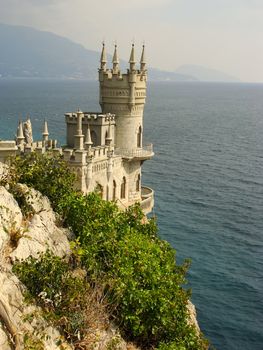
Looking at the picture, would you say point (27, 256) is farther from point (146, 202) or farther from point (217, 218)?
point (217, 218)

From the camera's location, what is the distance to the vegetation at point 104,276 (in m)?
21.2

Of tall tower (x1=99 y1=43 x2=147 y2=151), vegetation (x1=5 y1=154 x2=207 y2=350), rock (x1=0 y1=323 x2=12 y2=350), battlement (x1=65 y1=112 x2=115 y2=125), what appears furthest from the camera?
tall tower (x1=99 y1=43 x2=147 y2=151)

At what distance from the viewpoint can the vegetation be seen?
2120 centimetres

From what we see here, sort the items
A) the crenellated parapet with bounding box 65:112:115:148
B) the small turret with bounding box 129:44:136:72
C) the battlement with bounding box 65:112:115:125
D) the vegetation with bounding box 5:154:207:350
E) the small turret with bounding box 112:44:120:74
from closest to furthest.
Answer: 1. the vegetation with bounding box 5:154:207:350
2. the battlement with bounding box 65:112:115:125
3. the crenellated parapet with bounding box 65:112:115:148
4. the small turret with bounding box 129:44:136:72
5. the small turret with bounding box 112:44:120:74

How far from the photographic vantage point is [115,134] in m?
45.9

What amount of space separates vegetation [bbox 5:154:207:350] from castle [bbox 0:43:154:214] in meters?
9.81

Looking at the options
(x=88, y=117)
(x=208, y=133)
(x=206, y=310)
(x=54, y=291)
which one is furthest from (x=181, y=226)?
(x=208, y=133)

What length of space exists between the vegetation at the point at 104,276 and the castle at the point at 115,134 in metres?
9.81

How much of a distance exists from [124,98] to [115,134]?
3620 millimetres

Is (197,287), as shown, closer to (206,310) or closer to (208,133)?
(206,310)

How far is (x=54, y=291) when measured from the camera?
2131 cm

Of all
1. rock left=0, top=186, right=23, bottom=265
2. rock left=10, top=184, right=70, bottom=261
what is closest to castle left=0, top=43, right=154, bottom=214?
rock left=10, top=184, right=70, bottom=261

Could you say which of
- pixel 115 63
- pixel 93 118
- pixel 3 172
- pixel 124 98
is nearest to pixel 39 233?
pixel 3 172

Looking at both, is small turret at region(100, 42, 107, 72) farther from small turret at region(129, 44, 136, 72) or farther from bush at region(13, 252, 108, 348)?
bush at region(13, 252, 108, 348)
